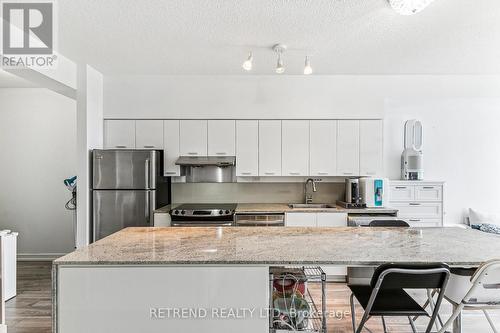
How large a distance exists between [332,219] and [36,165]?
4.64 meters

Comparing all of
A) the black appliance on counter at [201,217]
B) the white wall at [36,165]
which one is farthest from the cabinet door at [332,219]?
the white wall at [36,165]

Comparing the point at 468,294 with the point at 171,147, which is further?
the point at 171,147

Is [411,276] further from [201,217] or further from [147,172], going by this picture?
[147,172]

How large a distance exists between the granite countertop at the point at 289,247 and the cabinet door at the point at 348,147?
177 centimetres

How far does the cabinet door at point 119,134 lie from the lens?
411cm

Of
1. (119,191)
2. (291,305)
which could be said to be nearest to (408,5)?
(291,305)

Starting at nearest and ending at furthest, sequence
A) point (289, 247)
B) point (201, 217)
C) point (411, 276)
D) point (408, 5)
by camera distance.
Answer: point (411, 276) < point (289, 247) < point (408, 5) < point (201, 217)

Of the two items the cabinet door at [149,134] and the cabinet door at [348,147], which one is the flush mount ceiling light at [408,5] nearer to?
the cabinet door at [348,147]

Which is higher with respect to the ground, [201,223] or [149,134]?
[149,134]

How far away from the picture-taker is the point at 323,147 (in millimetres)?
4133

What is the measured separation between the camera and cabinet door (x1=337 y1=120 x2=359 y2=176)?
162 inches

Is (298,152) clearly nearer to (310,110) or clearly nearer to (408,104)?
(310,110)

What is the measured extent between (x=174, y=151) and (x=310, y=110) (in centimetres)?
195

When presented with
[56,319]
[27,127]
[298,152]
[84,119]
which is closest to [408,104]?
[298,152]
